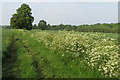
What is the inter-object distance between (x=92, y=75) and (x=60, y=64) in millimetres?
2742

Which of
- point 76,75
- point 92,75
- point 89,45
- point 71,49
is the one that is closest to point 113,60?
point 92,75

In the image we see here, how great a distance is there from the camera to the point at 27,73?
408 inches

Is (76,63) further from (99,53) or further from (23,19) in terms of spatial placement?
(23,19)

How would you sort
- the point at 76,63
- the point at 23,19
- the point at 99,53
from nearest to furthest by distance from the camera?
the point at 99,53, the point at 76,63, the point at 23,19

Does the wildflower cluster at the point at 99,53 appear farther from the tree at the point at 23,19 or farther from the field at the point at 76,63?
the tree at the point at 23,19

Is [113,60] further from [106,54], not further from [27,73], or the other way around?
[27,73]

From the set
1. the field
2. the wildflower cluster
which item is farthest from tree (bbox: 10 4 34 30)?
the wildflower cluster

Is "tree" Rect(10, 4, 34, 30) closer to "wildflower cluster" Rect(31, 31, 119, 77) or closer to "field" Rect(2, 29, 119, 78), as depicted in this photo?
"field" Rect(2, 29, 119, 78)

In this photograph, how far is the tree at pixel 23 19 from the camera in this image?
76625 mm

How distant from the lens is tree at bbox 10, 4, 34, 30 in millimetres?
76625

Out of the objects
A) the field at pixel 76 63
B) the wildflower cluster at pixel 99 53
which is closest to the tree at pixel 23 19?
the field at pixel 76 63

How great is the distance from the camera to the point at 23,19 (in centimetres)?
7575

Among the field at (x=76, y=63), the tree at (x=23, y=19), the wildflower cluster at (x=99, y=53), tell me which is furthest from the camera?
the tree at (x=23, y=19)

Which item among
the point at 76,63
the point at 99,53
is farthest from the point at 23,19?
the point at 99,53
